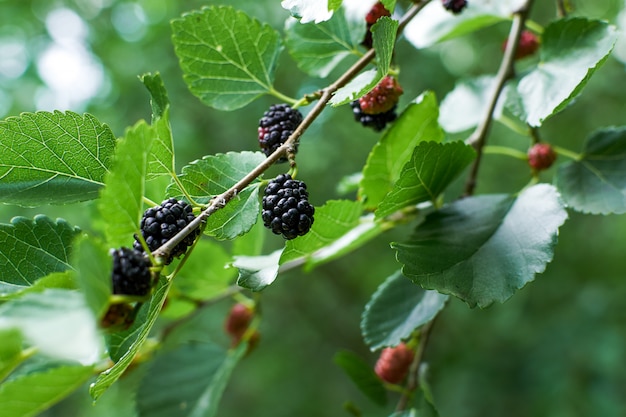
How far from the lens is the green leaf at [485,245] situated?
2.19ft

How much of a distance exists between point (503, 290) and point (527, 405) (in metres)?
2.27

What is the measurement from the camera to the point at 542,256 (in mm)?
688

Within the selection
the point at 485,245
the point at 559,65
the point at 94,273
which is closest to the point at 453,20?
the point at 559,65

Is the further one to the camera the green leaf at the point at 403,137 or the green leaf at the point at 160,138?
the green leaf at the point at 403,137

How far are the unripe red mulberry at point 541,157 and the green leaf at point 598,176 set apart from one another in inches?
1.0

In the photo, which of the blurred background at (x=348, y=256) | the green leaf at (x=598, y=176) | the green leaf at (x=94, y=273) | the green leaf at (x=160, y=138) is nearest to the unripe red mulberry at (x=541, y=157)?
the green leaf at (x=598, y=176)

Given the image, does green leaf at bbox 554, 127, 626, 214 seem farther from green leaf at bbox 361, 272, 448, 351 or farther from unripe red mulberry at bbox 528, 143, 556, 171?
green leaf at bbox 361, 272, 448, 351

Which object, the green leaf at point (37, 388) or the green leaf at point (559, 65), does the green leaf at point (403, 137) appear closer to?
the green leaf at point (559, 65)

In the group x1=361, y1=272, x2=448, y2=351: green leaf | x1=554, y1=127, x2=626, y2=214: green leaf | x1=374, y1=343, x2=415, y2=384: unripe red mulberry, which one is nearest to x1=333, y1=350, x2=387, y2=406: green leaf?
x1=374, y1=343, x2=415, y2=384: unripe red mulberry

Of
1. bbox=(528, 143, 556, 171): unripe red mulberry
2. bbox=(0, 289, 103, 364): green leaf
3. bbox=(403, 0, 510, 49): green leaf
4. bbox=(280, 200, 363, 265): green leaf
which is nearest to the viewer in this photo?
bbox=(0, 289, 103, 364): green leaf

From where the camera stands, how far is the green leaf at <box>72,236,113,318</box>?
40cm

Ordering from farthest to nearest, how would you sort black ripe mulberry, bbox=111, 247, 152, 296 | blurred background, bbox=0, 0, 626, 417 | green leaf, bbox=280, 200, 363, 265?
blurred background, bbox=0, 0, 626, 417, green leaf, bbox=280, 200, 363, 265, black ripe mulberry, bbox=111, 247, 152, 296

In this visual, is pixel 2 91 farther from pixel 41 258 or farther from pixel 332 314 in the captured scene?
pixel 41 258

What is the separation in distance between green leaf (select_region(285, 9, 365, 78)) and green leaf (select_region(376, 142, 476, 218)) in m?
0.22
